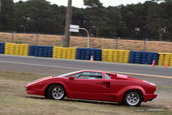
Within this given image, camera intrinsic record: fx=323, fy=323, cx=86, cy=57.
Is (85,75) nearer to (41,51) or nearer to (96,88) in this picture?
(96,88)

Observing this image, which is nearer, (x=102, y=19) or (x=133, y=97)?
(x=133, y=97)

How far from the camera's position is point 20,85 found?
13289mm

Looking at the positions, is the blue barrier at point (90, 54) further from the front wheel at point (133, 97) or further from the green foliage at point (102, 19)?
the green foliage at point (102, 19)

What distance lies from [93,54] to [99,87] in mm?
19562

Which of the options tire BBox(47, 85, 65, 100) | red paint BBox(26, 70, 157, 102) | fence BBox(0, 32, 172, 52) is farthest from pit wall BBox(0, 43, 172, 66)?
tire BBox(47, 85, 65, 100)

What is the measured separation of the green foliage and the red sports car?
59530 millimetres

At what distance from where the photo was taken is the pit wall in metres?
26.8

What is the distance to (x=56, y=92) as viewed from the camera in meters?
10.0

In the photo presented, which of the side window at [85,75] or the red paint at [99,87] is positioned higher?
the side window at [85,75]

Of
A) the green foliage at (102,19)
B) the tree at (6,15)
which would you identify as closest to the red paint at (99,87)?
the green foliage at (102,19)

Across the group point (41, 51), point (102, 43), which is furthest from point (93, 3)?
point (41, 51)

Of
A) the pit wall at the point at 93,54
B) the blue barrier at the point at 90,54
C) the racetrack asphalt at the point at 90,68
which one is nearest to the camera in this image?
the racetrack asphalt at the point at 90,68

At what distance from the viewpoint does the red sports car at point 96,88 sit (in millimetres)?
9812

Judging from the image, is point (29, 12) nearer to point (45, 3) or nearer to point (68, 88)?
point (45, 3)
